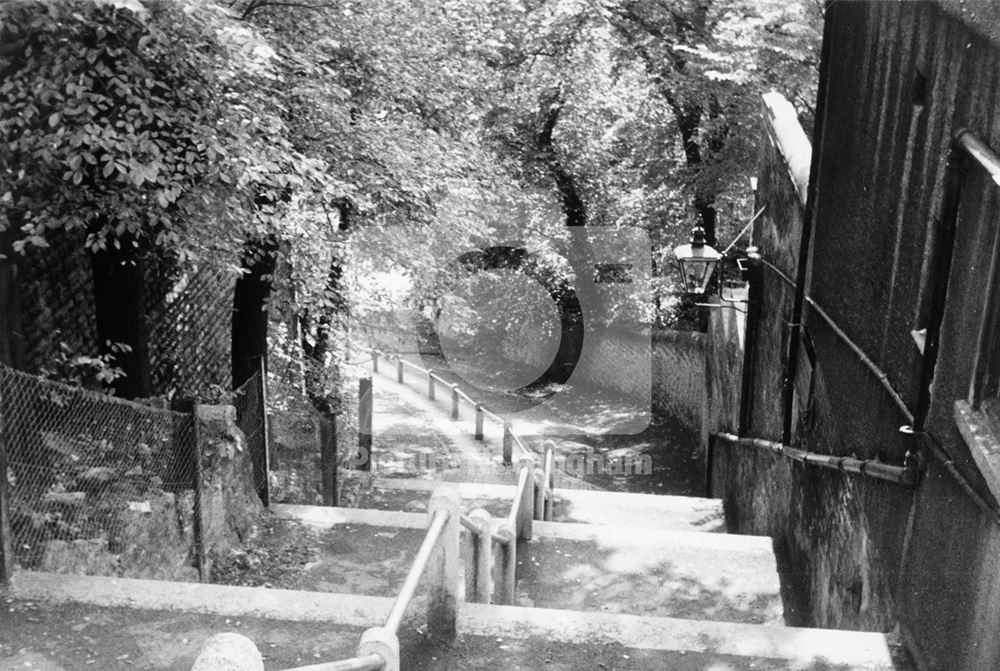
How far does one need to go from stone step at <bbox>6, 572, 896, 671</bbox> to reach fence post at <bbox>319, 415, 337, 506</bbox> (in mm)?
5467

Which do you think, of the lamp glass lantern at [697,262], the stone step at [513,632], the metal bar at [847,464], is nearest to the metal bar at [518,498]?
the stone step at [513,632]

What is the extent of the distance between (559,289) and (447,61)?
1092cm

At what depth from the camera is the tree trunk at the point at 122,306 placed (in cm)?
642

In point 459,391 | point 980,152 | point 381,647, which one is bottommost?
point 459,391

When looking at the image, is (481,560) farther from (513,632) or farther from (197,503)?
(197,503)

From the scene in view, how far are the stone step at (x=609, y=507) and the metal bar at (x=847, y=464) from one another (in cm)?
172

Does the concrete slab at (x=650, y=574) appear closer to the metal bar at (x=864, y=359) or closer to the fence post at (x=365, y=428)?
the metal bar at (x=864, y=359)

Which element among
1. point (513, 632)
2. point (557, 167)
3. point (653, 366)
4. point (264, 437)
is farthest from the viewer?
point (653, 366)

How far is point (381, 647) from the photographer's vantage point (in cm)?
325

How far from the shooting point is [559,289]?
68.9 feet

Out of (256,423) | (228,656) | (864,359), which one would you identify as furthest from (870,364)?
(256,423)

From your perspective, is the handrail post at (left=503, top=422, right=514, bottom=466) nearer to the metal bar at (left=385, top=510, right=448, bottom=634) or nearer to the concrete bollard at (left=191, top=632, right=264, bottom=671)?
the metal bar at (left=385, top=510, right=448, bottom=634)

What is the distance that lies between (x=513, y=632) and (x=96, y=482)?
3.08m

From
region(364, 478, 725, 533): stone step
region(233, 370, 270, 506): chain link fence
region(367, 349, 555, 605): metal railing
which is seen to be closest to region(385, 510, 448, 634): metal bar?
region(367, 349, 555, 605): metal railing
